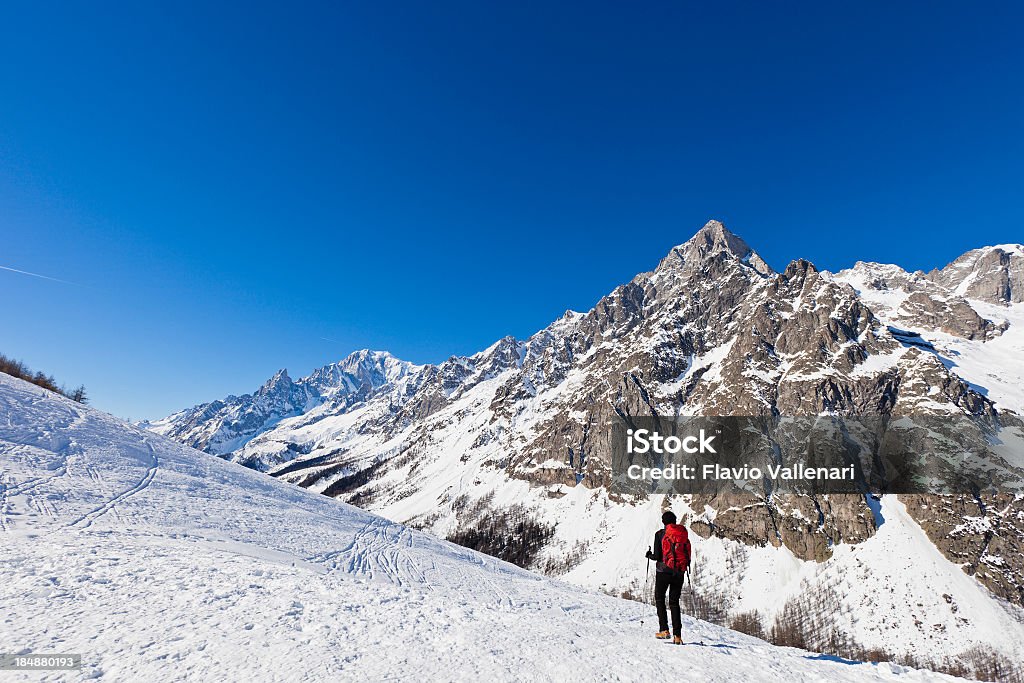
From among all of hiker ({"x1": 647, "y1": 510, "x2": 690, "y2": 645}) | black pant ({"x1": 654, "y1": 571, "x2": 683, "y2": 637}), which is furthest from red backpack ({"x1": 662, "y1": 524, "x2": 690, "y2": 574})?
black pant ({"x1": 654, "y1": 571, "x2": 683, "y2": 637})

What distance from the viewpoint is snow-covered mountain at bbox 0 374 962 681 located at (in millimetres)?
7145

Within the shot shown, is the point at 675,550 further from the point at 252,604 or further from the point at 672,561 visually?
→ the point at 252,604

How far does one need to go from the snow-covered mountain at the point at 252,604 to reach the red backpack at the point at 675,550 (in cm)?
179

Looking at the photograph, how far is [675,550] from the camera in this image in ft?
34.4

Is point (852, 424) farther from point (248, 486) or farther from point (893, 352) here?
point (248, 486)

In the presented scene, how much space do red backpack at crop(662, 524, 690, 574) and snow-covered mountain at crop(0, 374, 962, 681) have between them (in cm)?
179

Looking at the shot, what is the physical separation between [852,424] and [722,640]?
208769mm

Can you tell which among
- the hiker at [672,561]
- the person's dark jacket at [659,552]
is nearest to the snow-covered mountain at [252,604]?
the hiker at [672,561]

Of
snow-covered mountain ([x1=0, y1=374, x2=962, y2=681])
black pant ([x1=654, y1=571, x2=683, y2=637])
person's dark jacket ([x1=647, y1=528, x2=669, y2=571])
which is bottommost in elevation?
snow-covered mountain ([x1=0, y1=374, x2=962, y2=681])

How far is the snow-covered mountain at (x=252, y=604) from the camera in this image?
7.14m

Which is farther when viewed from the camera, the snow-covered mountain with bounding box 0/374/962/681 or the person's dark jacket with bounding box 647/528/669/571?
the person's dark jacket with bounding box 647/528/669/571

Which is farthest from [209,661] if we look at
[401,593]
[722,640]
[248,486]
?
[248,486]

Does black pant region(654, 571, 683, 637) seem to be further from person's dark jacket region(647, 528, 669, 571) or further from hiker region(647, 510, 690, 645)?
person's dark jacket region(647, 528, 669, 571)

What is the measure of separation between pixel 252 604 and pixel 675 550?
9.61m
